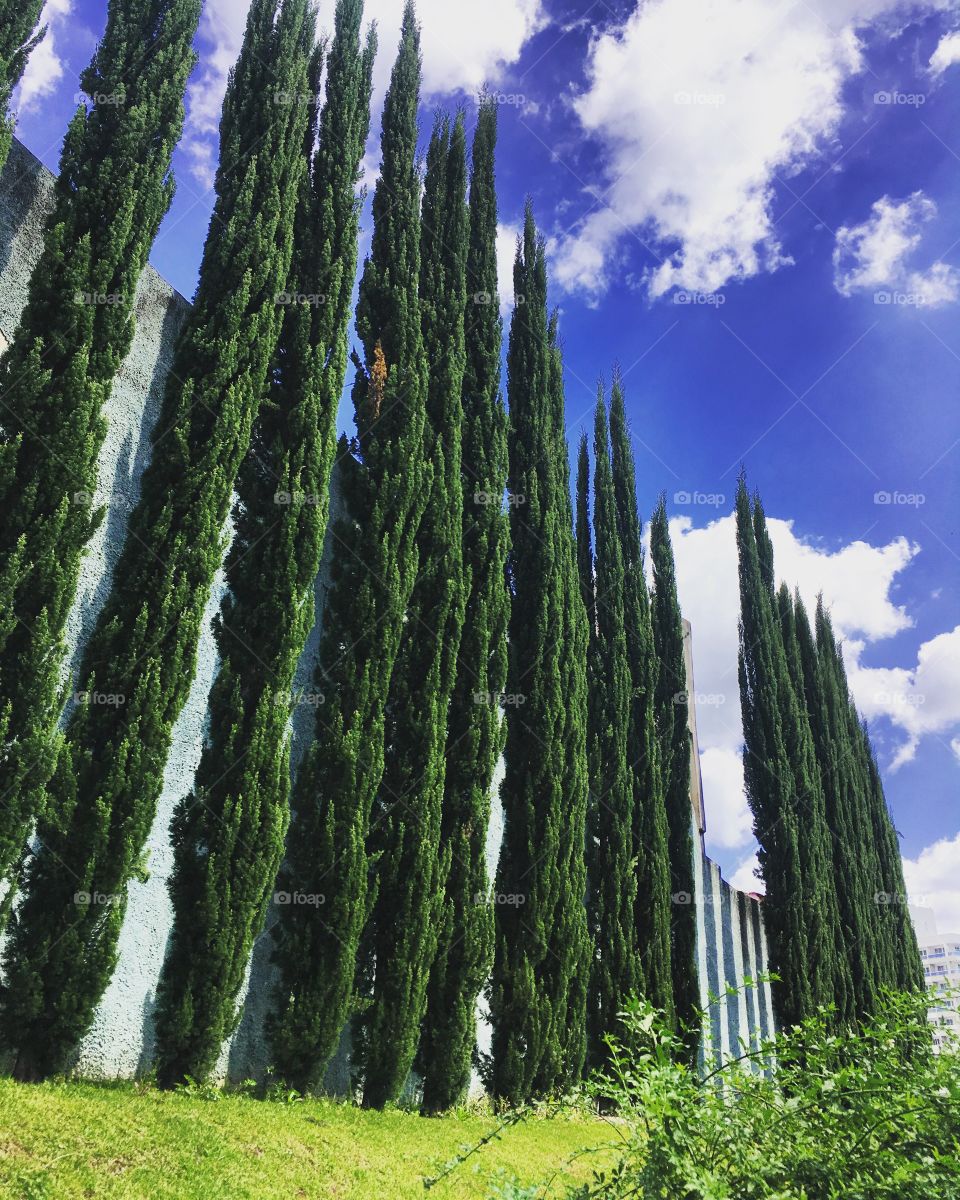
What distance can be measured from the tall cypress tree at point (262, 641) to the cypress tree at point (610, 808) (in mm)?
7162

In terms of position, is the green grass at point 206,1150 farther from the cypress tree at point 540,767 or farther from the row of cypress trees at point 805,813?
the row of cypress trees at point 805,813

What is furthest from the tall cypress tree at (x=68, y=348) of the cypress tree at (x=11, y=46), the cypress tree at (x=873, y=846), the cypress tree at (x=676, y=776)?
the cypress tree at (x=873, y=846)

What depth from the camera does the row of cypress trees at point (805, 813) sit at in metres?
19.0

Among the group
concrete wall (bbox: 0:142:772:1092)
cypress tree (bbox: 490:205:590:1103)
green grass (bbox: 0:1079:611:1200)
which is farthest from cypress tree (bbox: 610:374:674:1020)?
concrete wall (bbox: 0:142:772:1092)

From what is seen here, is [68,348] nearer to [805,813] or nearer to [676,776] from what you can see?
[676,776]

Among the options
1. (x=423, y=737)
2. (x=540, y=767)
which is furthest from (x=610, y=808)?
(x=423, y=737)

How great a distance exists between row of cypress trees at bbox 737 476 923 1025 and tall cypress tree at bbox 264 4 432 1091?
554 inches

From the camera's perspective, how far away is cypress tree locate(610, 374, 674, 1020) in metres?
13.3

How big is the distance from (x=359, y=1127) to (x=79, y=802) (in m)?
3.50

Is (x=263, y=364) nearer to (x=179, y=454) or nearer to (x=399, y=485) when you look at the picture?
(x=179, y=454)

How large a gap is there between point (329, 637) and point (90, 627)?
246cm

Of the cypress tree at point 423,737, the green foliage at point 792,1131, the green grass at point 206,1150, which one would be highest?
the cypress tree at point 423,737

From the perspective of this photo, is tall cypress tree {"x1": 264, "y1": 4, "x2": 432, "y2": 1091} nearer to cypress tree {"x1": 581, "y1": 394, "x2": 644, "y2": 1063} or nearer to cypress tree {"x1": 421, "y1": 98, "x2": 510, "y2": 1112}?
cypress tree {"x1": 421, "y1": 98, "x2": 510, "y2": 1112}

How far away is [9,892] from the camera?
5.54 m
